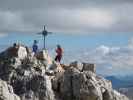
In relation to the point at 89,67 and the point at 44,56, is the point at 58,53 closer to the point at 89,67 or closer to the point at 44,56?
the point at 44,56

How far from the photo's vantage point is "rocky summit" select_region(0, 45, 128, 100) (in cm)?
8462

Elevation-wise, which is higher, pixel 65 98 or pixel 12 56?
pixel 12 56

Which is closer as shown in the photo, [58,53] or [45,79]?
[45,79]

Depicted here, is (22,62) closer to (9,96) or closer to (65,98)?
(65,98)

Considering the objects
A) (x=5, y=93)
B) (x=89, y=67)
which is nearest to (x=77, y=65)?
(x=89, y=67)

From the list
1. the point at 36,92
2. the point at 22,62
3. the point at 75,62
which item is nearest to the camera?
the point at 36,92

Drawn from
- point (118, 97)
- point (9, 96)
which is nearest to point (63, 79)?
point (118, 97)

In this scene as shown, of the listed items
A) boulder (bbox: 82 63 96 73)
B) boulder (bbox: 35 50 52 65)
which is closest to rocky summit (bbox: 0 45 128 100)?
boulder (bbox: 35 50 52 65)

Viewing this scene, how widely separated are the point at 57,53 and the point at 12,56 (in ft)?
26.5

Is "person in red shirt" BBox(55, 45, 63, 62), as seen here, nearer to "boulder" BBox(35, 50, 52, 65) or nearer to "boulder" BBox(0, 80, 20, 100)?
"boulder" BBox(35, 50, 52, 65)

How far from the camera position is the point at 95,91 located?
8525 cm

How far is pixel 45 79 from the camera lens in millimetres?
85000

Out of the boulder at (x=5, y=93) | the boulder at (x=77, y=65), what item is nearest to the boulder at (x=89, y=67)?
the boulder at (x=77, y=65)

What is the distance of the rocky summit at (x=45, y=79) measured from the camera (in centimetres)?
8462
